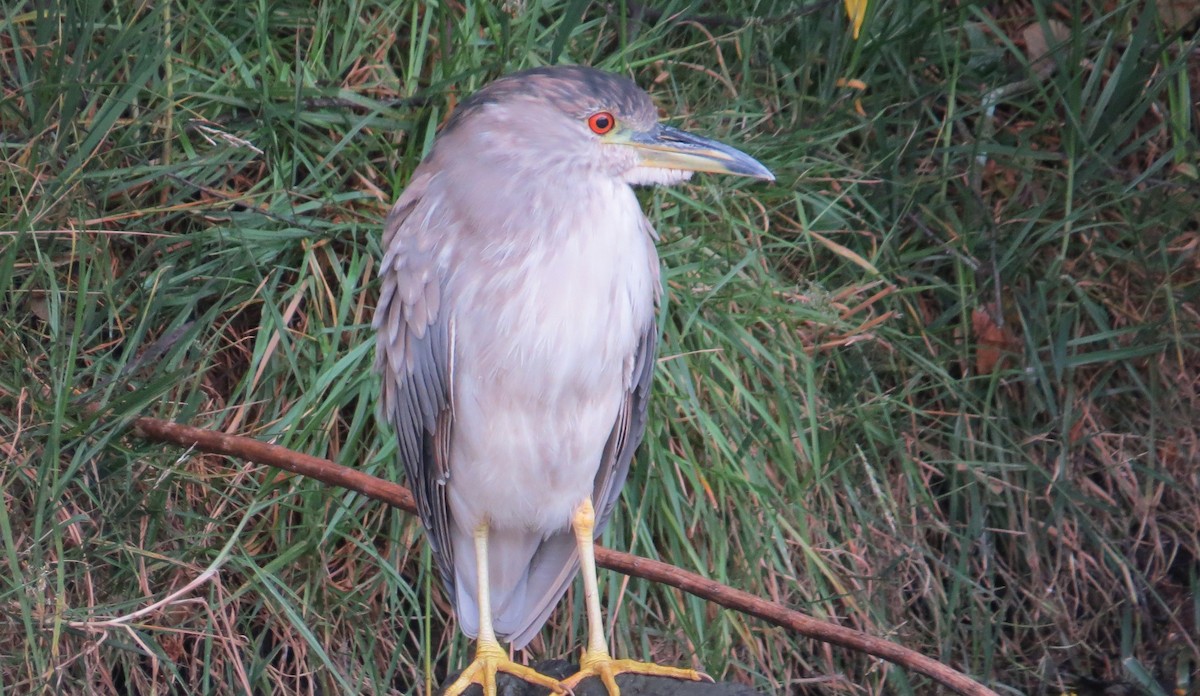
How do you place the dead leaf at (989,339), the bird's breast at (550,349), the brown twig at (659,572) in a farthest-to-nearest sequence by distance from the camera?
the dead leaf at (989,339) → the bird's breast at (550,349) → the brown twig at (659,572)

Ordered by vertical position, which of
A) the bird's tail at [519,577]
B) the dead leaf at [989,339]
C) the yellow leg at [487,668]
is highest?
the dead leaf at [989,339]

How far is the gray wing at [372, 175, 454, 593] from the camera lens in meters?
2.69

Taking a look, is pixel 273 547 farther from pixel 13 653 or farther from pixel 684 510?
pixel 684 510

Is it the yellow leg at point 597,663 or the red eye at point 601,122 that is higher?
the red eye at point 601,122

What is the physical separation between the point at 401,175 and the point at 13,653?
147 cm

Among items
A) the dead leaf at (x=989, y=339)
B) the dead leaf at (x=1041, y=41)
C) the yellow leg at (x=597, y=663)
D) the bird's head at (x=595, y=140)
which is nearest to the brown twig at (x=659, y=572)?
the yellow leg at (x=597, y=663)

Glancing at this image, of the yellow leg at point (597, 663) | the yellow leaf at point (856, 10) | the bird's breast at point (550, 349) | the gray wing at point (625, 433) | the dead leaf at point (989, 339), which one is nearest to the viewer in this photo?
the yellow leaf at point (856, 10)

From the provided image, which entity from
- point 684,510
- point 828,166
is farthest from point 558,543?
point 828,166

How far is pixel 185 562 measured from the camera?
10.1ft

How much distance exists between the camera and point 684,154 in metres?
2.58

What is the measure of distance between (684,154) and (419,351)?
0.67 m

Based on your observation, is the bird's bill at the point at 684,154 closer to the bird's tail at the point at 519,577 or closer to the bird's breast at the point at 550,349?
the bird's breast at the point at 550,349

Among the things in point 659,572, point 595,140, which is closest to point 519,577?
point 659,572

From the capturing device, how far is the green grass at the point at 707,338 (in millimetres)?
3123
